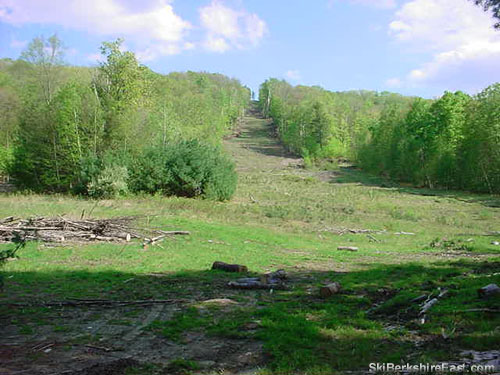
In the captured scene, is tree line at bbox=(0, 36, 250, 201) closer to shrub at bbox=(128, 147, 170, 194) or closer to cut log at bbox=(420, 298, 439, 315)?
shrub at bbox=(128, 147, 170, 194)

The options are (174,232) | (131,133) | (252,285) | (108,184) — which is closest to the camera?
(252,285)

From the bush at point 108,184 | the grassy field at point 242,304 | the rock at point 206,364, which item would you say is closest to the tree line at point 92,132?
the bush at point 108,184

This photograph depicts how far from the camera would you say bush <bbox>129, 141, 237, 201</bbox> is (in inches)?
1323

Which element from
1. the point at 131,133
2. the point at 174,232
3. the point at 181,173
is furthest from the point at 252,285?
the point at 131,133

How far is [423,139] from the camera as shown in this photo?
5862cm

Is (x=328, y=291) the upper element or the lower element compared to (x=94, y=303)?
upper

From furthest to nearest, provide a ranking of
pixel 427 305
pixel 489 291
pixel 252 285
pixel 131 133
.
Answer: pixel 131 133, pixel 252 285, pixel 427 305, pixel 489 291

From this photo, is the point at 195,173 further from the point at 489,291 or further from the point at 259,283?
the point at 489,291

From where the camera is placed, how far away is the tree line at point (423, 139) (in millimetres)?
47844

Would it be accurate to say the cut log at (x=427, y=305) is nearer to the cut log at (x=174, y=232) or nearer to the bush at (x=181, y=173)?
the cut log at (x=174, y=232)

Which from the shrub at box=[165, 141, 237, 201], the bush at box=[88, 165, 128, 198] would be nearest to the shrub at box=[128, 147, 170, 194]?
the shrub at box=[165, 141, 237, 201]

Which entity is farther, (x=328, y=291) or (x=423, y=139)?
(x=423, y=139)

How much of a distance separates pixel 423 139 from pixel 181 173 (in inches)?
1663

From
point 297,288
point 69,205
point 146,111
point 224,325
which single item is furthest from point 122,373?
point 146,111
